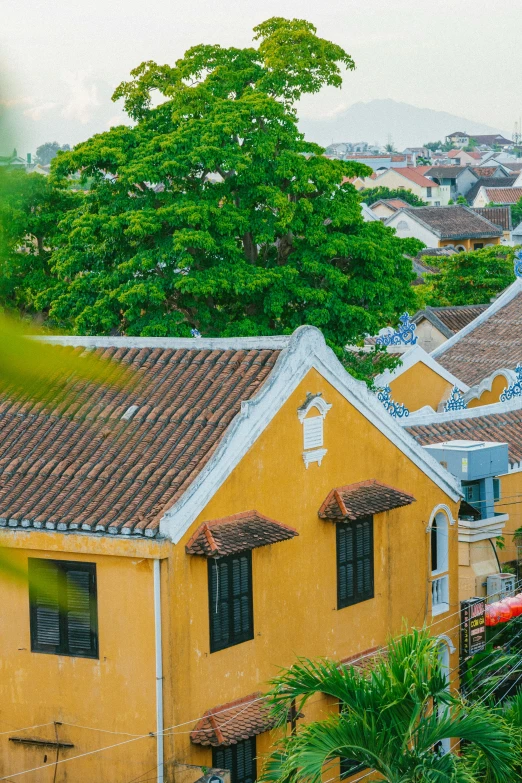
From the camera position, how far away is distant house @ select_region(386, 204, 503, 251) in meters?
74.8

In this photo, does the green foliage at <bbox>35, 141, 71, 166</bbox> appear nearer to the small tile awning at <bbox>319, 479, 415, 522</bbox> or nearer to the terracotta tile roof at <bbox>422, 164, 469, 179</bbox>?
the small tile awning at <bbox>319, 479, 415, 522</bbox>

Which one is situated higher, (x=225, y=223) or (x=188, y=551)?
(x=225, y=223)

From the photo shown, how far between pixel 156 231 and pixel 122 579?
1271 cm

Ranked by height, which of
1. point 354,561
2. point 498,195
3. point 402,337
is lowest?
point 354,561

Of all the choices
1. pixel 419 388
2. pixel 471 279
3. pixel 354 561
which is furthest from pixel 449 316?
pixel 354 561

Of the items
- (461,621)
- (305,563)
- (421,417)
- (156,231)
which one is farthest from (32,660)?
(156,231)

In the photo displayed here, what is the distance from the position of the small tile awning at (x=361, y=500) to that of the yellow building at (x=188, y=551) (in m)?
0.03

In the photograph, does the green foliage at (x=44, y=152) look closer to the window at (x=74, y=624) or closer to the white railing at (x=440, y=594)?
the window at (x=74, y=624)

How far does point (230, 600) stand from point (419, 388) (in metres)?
14.7

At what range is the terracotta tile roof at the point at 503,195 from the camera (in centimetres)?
10325

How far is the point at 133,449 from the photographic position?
42.6ft

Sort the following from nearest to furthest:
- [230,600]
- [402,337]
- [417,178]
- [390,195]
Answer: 1. [230,600]
2. [402,337]
3. [390,195]
4. [417,178]

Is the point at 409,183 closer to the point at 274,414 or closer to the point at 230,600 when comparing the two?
the point at 274,414

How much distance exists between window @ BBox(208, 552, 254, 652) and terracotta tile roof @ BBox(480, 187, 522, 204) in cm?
9369
